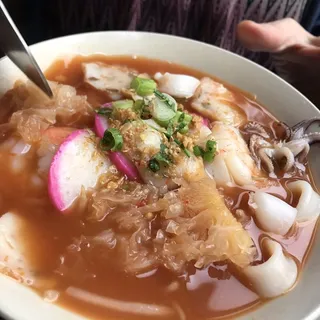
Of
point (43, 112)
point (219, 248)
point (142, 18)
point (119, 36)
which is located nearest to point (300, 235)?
point (219, 248)

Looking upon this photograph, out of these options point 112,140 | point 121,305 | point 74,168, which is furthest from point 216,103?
point 121,305

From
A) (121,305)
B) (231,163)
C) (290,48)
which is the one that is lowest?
(121,305)

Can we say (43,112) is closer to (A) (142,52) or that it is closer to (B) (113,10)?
(A) (142,52)

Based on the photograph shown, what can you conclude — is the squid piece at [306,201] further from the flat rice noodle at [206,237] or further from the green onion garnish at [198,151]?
the green onion garnish at [198,151]

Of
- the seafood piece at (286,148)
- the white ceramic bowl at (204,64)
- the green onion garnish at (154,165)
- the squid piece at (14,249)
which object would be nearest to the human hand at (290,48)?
the white ceramic bowl at (204,64)

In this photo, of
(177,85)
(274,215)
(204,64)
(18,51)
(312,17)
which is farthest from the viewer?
(312,17)

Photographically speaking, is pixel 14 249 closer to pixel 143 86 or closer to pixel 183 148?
pixel 183 148
